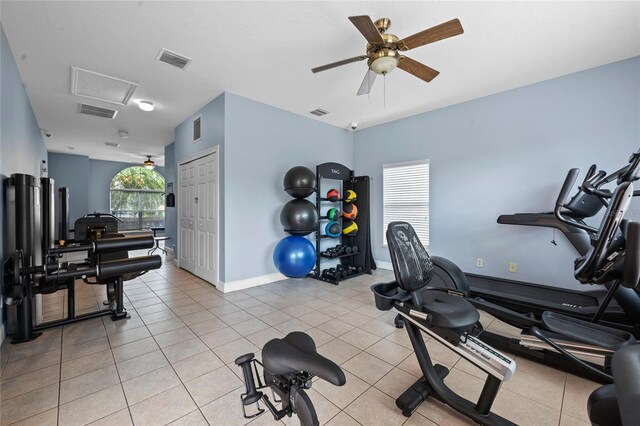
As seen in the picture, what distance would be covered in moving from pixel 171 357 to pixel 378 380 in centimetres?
174

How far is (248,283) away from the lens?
4.21 metres

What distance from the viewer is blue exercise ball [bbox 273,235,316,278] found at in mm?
4043

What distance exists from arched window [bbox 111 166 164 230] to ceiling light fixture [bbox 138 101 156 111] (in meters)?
7.27

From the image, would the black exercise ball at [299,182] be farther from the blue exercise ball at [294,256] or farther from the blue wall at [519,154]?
the blue wall at [519,154]

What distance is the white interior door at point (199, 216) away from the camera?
4.22 metres

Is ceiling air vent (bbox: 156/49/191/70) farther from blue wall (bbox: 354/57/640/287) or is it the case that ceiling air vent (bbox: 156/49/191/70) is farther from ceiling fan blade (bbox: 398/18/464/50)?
blue wall (bbox: 354/57/640/287)

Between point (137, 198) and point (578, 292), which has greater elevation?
point (137, 198)

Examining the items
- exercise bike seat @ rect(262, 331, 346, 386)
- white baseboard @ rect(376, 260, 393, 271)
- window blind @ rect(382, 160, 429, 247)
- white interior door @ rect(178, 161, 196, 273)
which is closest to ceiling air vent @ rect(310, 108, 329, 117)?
window blind @ rect(382, 160, 429, 247)

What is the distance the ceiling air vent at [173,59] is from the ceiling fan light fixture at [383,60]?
2.15m

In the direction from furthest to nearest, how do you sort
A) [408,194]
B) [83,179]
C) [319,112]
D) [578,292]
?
[83,179], [408,194], [319,112], [578,292]

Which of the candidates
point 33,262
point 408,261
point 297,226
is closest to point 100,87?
point 33,262

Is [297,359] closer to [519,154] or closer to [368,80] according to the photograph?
[368,80]

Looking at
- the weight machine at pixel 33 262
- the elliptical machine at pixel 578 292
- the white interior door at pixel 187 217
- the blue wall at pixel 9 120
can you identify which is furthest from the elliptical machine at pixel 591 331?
the white interior door at pixel 187 217

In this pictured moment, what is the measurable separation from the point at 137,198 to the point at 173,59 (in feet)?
31.2
